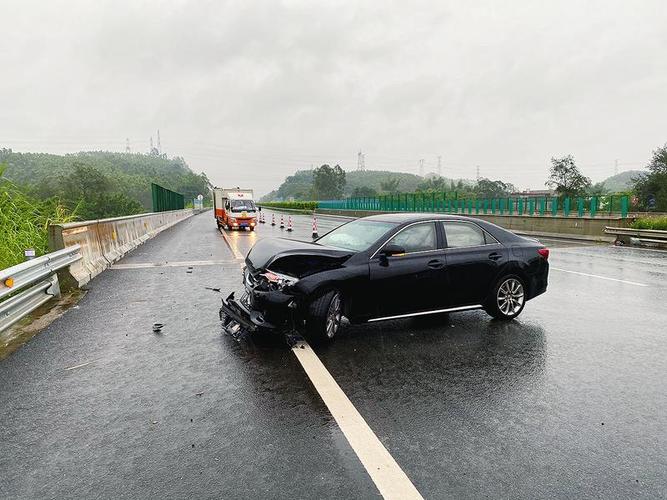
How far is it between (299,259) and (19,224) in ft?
29.1

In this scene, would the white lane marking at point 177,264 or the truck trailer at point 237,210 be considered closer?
the white lane marking at point 177,264

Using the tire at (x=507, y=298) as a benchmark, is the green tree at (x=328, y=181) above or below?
above

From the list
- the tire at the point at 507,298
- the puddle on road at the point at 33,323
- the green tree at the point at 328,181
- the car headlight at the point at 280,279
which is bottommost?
the puddle on road at the point at 33,323

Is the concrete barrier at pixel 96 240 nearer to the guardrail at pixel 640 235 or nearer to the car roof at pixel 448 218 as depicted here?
the car roof at pixel 448 218

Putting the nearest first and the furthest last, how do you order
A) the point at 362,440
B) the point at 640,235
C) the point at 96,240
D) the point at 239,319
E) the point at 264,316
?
the point at 362,440 < the point at 264,316 < the point at 239,319 < the point at 96,240 < the point at 640,235

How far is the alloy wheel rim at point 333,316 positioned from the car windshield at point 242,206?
23.2 metres

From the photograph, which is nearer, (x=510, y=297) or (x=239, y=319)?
(x=239, y=319)

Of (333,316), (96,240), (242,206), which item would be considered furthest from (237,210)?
(333,316)

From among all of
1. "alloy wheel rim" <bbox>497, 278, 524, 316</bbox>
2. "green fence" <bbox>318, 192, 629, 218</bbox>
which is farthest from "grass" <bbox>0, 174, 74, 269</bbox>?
"green fence" <bbox>318, 192, 629, 218</bbox>

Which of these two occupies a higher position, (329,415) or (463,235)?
(463,235)

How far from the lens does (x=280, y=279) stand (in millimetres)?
5168

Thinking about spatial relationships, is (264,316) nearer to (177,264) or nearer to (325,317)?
(325,317)

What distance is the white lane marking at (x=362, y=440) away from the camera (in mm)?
2715

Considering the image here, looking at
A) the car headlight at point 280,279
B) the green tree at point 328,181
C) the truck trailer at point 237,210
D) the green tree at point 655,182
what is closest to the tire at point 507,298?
the car headlight at point 280,279
